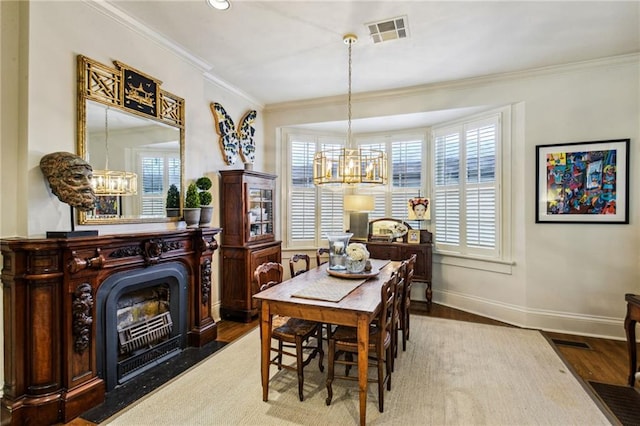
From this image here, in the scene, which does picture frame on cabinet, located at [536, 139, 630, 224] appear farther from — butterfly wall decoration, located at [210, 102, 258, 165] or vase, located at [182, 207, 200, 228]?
vase, located at [182, 207, 200, 228]

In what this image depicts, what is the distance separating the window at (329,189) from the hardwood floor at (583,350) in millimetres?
1804

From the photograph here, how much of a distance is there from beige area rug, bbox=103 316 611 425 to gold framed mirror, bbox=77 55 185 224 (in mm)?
1592

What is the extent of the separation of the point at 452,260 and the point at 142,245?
411 cm

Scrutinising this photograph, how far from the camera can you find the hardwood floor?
279 centimetres

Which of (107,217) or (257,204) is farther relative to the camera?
(257,204)

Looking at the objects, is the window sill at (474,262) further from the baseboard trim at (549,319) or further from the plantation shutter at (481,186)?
the baseboard trim at (549,319)

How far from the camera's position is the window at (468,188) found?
14.1 ft

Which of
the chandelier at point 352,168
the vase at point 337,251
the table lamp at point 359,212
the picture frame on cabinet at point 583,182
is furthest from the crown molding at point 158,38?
the picture frame on cabinet at point 583,182

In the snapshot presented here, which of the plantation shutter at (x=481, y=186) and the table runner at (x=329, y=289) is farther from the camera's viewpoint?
the plantation shutter at (x=481, y=186)

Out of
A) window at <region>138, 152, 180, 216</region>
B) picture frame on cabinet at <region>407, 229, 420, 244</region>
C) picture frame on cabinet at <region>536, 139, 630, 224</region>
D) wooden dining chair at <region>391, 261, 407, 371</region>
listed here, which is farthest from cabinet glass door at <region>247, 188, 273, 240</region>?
picture frame on cabinet at <region>536, 139, 630, 224</region>

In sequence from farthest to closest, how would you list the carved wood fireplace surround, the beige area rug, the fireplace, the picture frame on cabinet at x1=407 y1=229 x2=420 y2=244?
the picture frame on cabinet at x1=407 y1=229 x2=420 y2=244, the fireplace, the beige area rug, the carved wood fireplace surround

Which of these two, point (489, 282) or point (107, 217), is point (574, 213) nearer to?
point (489, 282)

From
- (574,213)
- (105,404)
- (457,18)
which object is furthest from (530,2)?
(105,404)

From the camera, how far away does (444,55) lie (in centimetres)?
350
